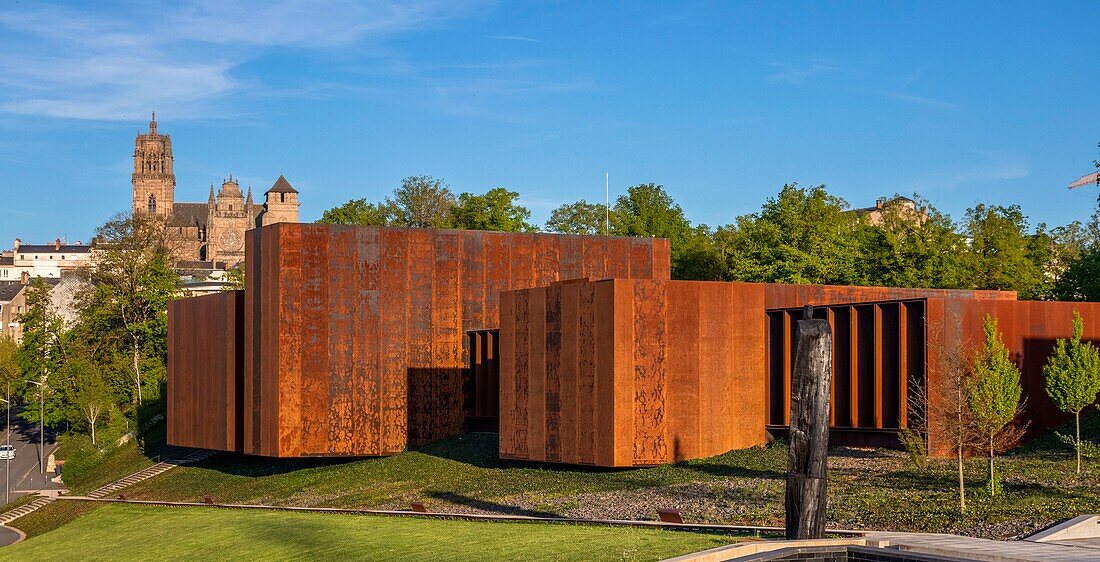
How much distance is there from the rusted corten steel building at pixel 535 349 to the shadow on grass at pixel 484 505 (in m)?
3.23

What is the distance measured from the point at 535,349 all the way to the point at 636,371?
3811 millimetres

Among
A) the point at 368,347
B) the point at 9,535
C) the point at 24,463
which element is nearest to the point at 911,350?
the point at 368,347

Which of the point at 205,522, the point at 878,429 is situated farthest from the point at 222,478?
the point at 878,429

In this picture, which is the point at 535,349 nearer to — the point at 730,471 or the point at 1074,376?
the point at 730,471

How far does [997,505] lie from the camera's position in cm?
2642

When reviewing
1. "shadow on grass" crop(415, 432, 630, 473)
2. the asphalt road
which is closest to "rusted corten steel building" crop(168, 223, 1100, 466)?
"shadow on grass" crop(415, 432, 630, 473)

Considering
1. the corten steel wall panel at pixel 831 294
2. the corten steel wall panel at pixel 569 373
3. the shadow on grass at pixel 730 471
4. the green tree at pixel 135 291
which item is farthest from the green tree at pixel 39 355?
the shadow on grass at pixel 730 471

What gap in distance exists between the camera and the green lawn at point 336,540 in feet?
74.6

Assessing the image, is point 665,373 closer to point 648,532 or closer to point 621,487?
point 621,487

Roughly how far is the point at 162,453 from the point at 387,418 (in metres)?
25.3

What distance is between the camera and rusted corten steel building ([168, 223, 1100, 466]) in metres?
36.4

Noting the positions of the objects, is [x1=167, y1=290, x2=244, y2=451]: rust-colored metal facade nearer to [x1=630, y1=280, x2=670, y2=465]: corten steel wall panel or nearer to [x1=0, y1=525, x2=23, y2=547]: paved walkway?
[x1=0, y1=525, x2=23, y2=547]: paved walkway

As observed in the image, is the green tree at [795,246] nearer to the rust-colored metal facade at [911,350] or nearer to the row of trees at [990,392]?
the rust-colored metal facade at [911,350]

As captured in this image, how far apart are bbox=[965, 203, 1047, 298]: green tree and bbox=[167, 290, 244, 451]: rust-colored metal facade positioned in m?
42.3
